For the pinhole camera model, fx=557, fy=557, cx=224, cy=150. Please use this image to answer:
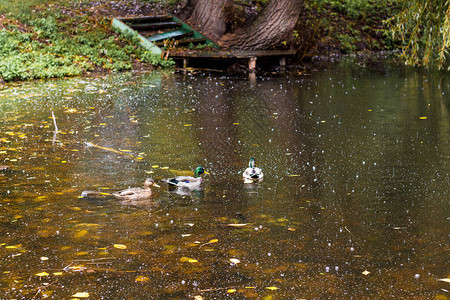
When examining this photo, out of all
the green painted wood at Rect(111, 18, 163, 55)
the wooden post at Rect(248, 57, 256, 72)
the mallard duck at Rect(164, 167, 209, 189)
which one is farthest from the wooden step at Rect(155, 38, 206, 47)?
the mallard duck at Rect(164, 167, 209, 189)

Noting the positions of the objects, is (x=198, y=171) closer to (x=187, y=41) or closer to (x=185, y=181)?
(x=185, y=181)

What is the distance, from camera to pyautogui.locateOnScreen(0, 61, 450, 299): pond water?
15.8 ft

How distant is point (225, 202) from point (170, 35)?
13932mm

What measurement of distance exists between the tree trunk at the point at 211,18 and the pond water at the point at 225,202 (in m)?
8.11

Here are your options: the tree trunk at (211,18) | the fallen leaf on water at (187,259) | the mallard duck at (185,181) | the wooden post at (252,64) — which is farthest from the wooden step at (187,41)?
the fallen leaf on water at (187,259)

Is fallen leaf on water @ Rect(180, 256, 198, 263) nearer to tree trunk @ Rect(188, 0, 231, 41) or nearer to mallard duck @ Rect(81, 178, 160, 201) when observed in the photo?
mallard duck @ Rect(81, 178, 160, 201)

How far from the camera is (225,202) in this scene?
6691 millimetres

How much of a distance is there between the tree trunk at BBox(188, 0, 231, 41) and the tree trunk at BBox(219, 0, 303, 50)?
54 centimetres

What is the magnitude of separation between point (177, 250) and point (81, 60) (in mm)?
12997

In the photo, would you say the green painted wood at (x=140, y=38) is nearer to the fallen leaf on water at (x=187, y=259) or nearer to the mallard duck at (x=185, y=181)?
the mallard duck at (x=185, y=181)

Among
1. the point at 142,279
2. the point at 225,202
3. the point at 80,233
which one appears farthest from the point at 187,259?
the point at 225,202

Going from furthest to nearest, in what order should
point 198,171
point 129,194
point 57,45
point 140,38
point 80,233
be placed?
point 140,38
point 57,45
point 198,171
point 129,194
point 80,233

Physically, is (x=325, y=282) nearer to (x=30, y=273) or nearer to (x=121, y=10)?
(x=30, y=273)

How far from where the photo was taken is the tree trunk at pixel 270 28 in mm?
19281
